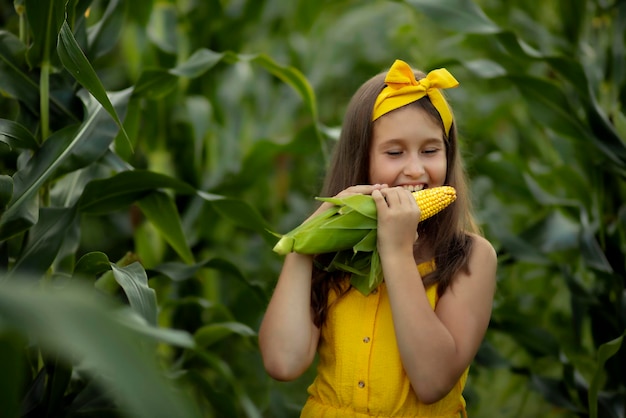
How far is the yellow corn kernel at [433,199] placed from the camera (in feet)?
4.38

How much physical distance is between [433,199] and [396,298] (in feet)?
0.57

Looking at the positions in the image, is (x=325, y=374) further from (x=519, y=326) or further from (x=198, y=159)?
(x=198, y=159)

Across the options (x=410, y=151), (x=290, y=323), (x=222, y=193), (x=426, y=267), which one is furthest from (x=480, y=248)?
(x=222, y=193)

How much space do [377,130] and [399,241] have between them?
23 centimetres

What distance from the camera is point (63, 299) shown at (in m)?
0.74

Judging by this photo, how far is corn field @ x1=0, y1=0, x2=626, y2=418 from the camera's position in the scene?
1405 mm

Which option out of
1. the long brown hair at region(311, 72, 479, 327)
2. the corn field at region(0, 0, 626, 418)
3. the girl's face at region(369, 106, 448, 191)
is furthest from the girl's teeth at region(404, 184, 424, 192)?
the corn field at region(0, 0, 626, 418)

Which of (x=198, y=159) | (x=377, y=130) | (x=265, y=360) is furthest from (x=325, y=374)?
(x=198, y=159)

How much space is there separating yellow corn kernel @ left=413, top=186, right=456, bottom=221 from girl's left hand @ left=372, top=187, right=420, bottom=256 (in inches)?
0.8

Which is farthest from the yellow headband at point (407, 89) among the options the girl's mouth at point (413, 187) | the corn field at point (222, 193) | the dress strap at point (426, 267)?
the corn field at point (222, 193)

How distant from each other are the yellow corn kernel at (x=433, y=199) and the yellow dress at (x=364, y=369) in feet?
0.47

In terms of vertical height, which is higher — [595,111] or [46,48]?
[46,48]

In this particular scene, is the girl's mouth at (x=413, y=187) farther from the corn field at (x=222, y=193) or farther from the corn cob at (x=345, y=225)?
the corn field at (x=222, y=193)

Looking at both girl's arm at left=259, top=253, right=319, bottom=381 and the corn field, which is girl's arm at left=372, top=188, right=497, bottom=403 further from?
the corn field
